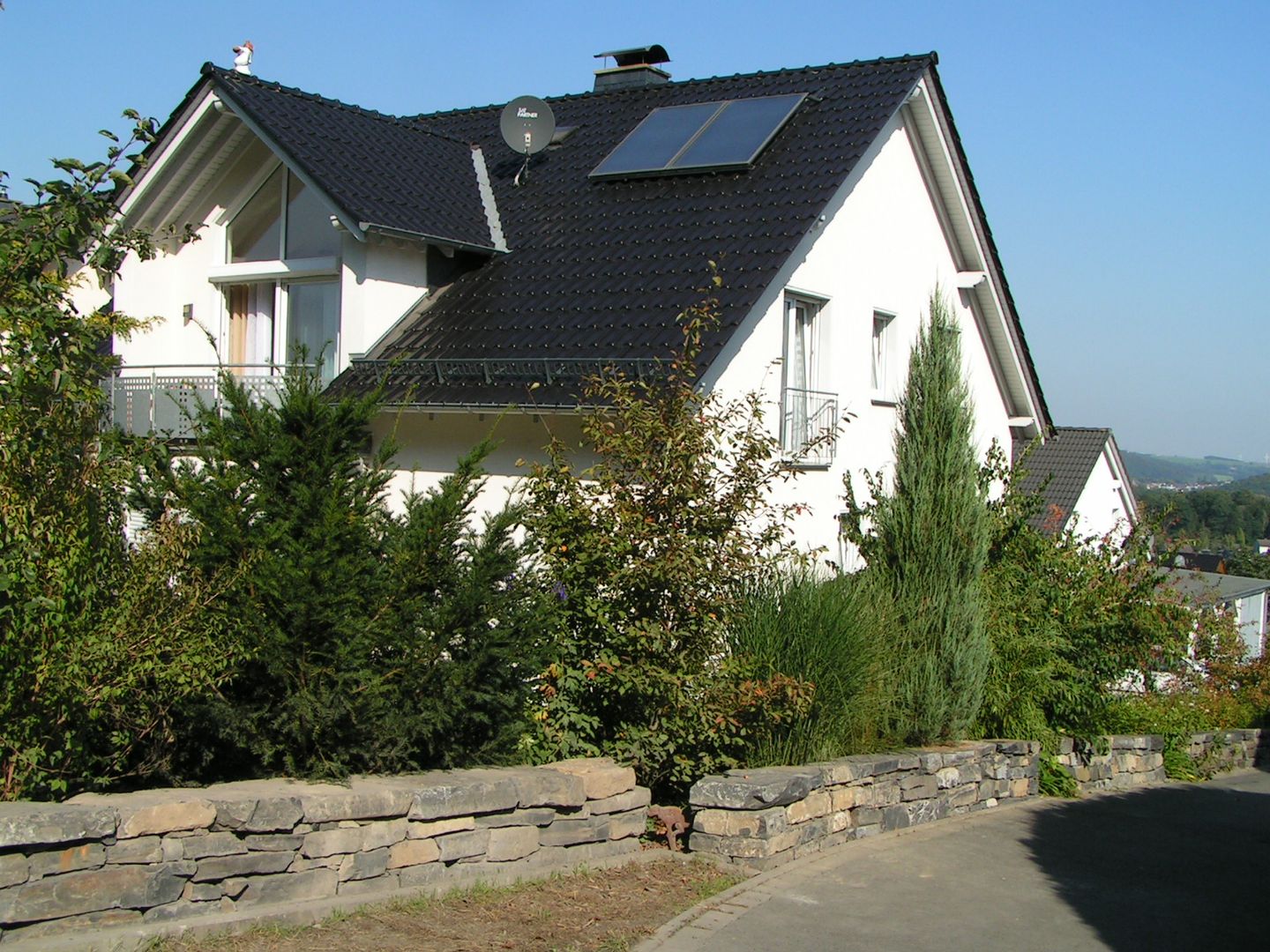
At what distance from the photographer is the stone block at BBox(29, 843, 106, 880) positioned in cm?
568

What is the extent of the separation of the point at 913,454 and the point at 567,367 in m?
3.25

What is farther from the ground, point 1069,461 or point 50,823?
point 1069,461

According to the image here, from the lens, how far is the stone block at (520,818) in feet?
24.1

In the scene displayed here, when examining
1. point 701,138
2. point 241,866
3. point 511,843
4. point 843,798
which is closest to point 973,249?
point 701,138

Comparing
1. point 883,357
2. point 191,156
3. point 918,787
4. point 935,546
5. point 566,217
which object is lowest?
point 918,787

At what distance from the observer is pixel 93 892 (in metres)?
5.82

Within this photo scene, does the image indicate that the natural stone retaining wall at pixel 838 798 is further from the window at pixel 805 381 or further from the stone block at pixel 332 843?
the window at pixel 805 381

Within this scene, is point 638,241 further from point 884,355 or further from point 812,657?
point 812,657

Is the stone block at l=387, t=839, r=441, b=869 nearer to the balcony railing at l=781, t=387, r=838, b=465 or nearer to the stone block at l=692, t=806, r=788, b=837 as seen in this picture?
the stone block at l=692, t=806, r=788, b=837

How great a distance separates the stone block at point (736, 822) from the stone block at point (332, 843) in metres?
2.42

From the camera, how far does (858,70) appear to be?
1614 cm

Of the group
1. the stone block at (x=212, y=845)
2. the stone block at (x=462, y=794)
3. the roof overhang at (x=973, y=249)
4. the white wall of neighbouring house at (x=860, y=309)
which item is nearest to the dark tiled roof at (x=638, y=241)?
the white wall of neighbouring house at (x=860, y=309)

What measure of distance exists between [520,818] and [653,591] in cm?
185

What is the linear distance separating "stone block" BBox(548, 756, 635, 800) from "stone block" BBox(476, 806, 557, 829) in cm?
28
